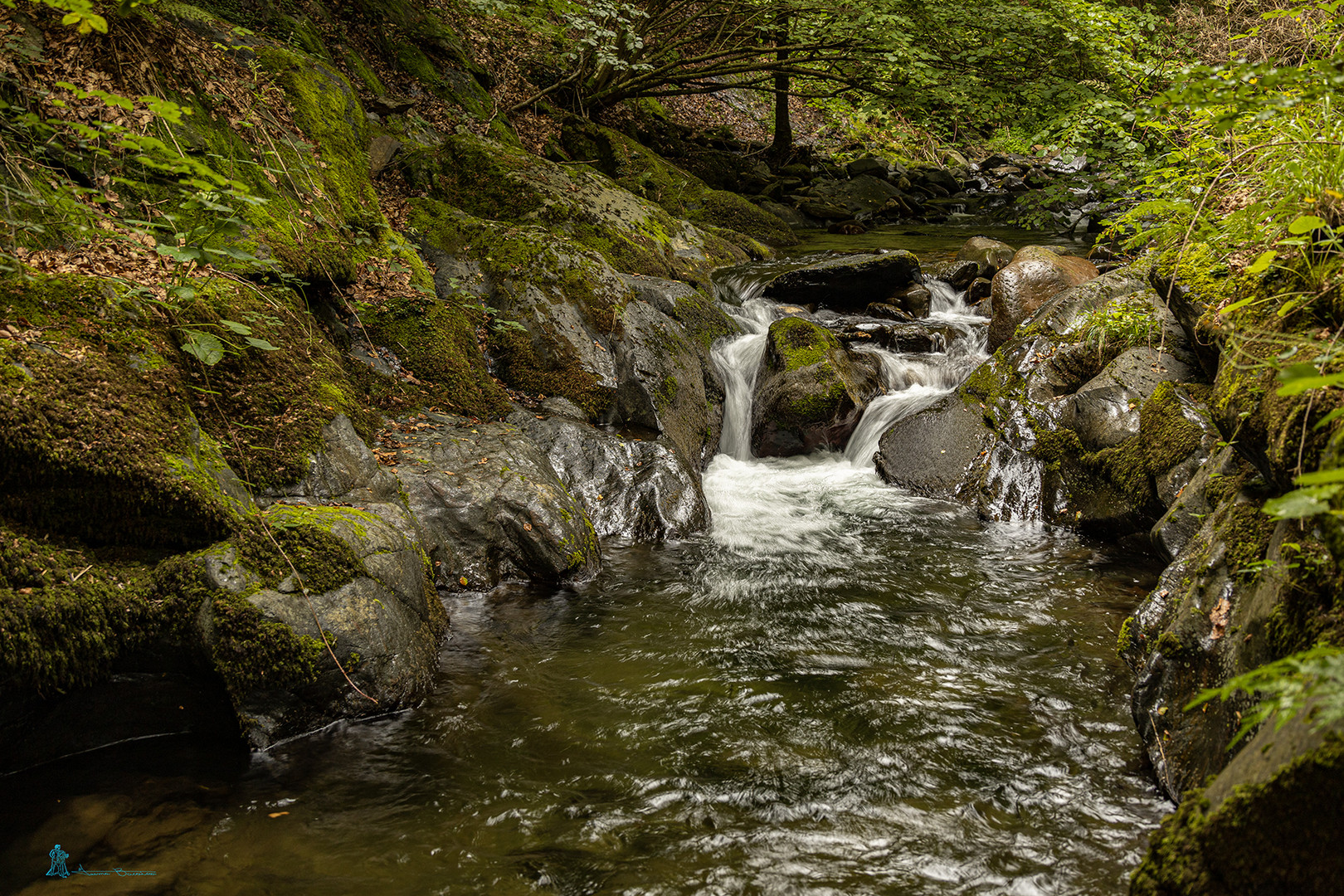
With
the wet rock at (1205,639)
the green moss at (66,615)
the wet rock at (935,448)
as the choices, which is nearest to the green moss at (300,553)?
the green moss at (66,615)

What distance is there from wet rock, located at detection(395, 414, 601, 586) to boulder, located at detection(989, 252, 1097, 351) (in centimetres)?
685

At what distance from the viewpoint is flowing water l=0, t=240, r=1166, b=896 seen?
2814 millimetres

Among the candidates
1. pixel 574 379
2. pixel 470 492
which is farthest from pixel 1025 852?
pixel 574 379

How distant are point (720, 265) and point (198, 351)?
9862 mm

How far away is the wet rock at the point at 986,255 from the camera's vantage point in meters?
12.1

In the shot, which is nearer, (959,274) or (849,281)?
(849,281)

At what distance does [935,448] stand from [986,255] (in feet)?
19.7

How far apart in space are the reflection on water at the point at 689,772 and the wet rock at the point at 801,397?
3588 millimetres

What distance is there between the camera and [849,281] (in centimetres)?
1147

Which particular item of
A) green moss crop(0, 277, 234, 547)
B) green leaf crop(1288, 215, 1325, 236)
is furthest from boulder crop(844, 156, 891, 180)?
green moss crop(0, 277, 234, 547)

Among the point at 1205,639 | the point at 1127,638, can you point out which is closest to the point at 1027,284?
the point at 1127,638

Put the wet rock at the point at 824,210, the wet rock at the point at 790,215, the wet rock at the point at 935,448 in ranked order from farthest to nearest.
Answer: the wet rock at the point at 824,210 → the wet rock at the point at 790,215 → the wet rock at the point at 935,448

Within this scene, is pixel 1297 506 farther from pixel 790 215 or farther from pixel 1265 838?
pixel 790 215

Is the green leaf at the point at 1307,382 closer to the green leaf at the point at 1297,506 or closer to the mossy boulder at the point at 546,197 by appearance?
the green leaf at the point at 1297,506
